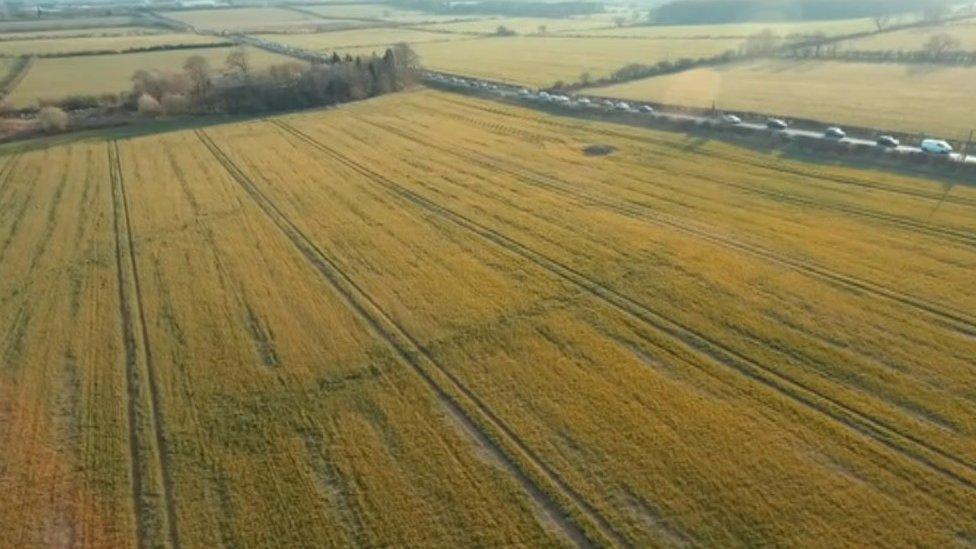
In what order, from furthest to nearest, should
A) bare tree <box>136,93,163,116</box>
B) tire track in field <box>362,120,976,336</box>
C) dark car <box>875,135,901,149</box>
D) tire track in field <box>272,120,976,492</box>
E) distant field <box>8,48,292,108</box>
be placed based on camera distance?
distant field <box>8,48,292,108</box>
bare tree <box>136,93,163,116</box>
dark car <box>875,135,901,149</box>
tire track in field <box>362,120,976,336</box>
tire track in field <box>272,120,976,492</box>

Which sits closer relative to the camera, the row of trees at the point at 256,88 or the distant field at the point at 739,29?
the row of trees at the point at 256,88

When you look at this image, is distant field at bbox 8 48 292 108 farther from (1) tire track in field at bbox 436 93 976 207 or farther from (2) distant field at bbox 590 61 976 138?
(2) distant field at bbox 590 61 976 138

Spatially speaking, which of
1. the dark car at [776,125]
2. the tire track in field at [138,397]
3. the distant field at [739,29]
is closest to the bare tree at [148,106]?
the tire track in field at [138,397]

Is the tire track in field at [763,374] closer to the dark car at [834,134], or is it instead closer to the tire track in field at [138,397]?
the tire track in field at [138,397]

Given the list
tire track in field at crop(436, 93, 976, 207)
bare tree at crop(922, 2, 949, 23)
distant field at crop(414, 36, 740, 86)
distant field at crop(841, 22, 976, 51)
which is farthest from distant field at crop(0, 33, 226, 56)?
bare tree at crop(922, 2, 949, 23)

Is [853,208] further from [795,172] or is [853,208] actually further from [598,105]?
[598,105]

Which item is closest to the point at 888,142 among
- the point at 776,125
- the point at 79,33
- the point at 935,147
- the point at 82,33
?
the point at 935,147
